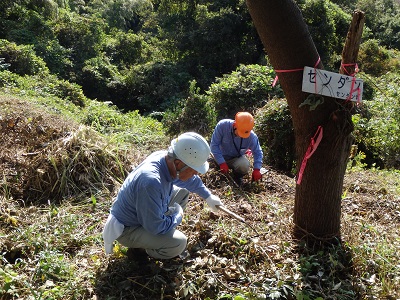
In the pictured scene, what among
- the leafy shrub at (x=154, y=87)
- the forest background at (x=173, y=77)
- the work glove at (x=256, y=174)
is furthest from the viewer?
the leafy shrub at (x=154, y=87)

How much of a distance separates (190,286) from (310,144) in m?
1.44

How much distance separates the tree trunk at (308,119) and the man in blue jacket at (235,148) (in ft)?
5.88

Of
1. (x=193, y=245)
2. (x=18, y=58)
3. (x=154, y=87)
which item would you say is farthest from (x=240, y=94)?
(x=18, y=58)

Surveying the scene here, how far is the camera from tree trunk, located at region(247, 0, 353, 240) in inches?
110

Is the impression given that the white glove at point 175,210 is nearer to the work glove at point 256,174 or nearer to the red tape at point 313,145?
→ the red tape at point 313,145

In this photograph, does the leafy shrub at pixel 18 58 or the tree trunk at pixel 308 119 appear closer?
the tree trunk at pixel 308 119

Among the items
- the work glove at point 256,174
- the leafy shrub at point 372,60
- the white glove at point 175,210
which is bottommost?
the work glove at point 256,174

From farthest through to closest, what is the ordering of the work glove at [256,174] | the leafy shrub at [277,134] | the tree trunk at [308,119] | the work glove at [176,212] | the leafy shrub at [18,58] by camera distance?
the leafy shrub at [18,58], the leafy shrub at [277,134], the work glove at [256,174], the work glove at [176,212], the tree trunk at [308,119]

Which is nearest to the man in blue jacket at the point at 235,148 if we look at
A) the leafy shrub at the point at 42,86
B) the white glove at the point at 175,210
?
the white glove at the point at 175,210

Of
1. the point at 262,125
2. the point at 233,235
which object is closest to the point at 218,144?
the point at 262,125

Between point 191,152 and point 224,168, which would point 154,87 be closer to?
point 224,168

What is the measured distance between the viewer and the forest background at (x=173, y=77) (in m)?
6.52

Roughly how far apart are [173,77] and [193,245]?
12312 mm

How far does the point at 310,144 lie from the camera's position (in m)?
2.99
